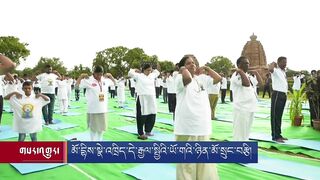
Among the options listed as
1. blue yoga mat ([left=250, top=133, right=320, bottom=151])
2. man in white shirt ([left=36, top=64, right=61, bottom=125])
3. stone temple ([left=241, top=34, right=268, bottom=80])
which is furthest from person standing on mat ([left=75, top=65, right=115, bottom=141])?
stone temple ([left=241, top=34, right=268, bottom=80])

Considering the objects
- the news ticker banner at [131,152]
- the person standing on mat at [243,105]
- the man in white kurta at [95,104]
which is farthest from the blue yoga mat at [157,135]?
the news ticker banner at [131,152]

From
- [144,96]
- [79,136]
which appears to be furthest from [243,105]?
[79,136]

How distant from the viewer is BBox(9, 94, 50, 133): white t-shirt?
469 cm

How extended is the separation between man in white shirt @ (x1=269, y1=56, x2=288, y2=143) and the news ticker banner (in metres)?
2.90

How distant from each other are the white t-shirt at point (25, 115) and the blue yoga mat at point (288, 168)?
340 cm

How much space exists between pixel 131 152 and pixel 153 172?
878 mm

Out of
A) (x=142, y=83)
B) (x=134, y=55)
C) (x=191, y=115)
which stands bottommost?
(x=191, y=115)

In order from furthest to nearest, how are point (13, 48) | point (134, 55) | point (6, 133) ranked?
1. point (134, 55)
2. point (13, 48)
3. point (6, 133)

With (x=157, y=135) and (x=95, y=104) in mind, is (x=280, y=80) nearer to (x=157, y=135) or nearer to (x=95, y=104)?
(x=157, y=135)

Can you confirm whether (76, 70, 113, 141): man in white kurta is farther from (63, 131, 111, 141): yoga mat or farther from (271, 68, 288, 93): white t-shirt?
(271, 68, 288, 93): white t-shirt

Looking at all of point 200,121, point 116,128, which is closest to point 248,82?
point 200,121

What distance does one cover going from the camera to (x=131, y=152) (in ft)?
10.9

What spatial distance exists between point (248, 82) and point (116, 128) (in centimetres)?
412

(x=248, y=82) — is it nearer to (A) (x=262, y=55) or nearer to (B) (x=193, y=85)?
(B) (x=193, y=85)
